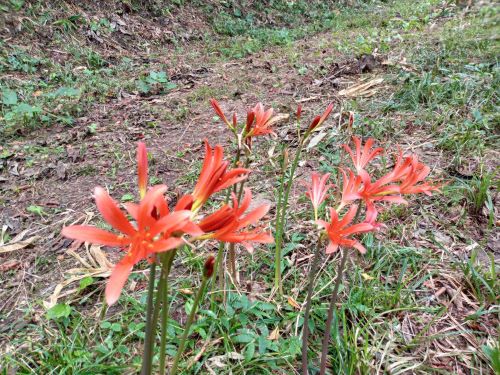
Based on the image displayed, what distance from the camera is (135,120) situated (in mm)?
3752

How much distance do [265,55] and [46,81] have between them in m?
2.90

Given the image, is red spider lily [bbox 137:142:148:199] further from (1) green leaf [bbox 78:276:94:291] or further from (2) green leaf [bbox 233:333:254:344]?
(1) green leaf [bbox 78:276:94:291]

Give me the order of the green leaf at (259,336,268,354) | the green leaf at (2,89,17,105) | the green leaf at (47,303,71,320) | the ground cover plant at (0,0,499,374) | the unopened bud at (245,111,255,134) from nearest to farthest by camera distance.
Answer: the ground cover plant at (0,0,499,374) < the unopened bud at (245,111,255,134) < the green leaf at (259,336,268,354) < the green leaf at (47,303,71,320) < the green leaf at (2,89,17,105)

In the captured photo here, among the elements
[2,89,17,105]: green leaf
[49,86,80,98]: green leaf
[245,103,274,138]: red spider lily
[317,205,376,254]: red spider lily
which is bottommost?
[317,205,376,254]: red spider lily

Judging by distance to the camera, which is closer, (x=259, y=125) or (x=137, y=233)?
(x=137, y=233)

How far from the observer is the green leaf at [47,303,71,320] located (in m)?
1.67

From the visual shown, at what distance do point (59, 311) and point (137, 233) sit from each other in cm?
121

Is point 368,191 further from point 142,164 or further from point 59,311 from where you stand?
point 59,311

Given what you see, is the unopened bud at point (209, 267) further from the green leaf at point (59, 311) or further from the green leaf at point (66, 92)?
the green leaf at point (66, 92)

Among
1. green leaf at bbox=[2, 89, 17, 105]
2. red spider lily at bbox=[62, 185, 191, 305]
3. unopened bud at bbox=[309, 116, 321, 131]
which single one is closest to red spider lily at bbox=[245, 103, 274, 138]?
unopened bud at bbox=[309, 116, 321, 131]

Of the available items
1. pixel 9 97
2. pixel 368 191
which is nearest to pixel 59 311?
pixel 368 191

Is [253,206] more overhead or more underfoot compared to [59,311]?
more underfoot

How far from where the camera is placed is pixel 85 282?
184 cm

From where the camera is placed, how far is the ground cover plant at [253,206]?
46.0 inches
